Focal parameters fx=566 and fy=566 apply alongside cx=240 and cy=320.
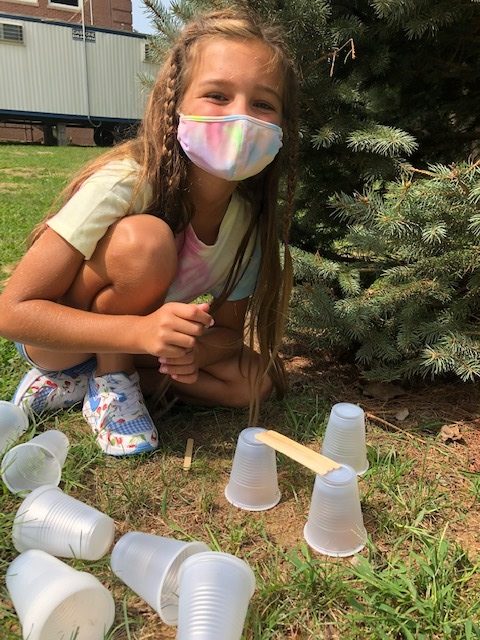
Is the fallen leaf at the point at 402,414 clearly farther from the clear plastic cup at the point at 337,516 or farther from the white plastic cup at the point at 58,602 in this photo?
the white plastic cup at the point at 58,602

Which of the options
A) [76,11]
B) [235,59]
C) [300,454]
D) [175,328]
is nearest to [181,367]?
[175,328]

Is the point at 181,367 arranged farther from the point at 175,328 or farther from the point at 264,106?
the point at 264,106

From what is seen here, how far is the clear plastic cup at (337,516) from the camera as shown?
49.6 inches

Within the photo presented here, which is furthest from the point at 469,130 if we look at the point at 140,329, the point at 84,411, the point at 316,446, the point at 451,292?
the point at 84,411

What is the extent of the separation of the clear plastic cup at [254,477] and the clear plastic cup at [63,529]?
344 millimetres

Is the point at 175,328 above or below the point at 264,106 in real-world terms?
below

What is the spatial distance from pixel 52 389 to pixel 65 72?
16.9 m

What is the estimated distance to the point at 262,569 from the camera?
1229 millimetres

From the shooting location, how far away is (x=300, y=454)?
4.46 feet

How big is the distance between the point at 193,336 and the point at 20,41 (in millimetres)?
17260

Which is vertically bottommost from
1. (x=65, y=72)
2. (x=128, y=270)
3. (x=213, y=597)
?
(x=213, y=597)

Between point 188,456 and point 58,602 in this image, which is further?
point 188,456

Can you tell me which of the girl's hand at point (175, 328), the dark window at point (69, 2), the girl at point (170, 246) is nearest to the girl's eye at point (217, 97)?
the girl at point (170, 246)

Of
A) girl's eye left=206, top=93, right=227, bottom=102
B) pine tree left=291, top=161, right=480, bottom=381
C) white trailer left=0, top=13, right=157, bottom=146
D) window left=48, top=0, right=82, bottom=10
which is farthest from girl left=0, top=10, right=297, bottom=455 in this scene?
window left=48, top=0, right=82, bottom=10
